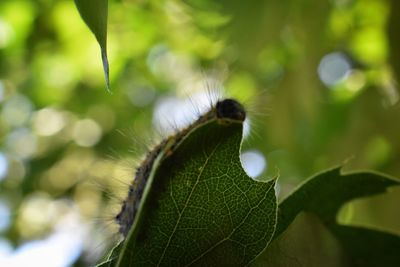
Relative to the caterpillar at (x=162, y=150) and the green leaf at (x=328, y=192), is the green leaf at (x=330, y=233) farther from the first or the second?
the caterpillar at (x=162, y=150)

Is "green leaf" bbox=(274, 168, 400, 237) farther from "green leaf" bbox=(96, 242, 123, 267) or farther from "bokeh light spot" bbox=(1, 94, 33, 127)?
"bokeh light spot" bbox=(1, 94, 33, 127)

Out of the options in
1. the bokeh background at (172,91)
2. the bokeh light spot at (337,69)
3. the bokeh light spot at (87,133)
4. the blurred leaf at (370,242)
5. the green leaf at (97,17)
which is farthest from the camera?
the bokeh light spot at (87,133)

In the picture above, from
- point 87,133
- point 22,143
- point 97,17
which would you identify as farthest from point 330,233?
point 22,143

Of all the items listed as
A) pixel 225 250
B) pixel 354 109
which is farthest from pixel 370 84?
pixel 225 250

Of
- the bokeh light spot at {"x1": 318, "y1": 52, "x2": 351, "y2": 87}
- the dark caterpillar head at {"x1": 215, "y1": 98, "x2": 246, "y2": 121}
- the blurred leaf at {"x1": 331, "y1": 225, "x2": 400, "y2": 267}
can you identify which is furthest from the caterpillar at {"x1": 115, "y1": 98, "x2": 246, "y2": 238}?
the bokeh light spot at {"x1": 318, "y1": 52, "x2": 351, "y2": 87}

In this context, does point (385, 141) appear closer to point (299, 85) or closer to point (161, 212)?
point (299, 85)

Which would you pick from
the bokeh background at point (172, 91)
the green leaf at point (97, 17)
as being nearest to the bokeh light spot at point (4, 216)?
the bokeh background at point (172, 91)
